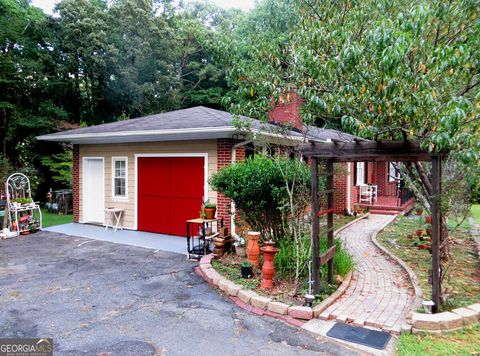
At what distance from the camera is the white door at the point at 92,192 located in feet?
35.5

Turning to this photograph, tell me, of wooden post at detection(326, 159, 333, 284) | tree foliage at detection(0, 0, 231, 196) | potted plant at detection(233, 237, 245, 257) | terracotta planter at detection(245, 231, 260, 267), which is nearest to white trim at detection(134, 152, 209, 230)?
potted plant at detection(233, 237, 245, 257)

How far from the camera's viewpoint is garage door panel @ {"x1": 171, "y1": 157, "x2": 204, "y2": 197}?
28.4ft

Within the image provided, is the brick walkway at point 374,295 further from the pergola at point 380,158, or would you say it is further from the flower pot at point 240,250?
the flower pot at point 240,250

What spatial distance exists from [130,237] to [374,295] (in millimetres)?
6220

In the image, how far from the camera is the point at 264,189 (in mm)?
6273

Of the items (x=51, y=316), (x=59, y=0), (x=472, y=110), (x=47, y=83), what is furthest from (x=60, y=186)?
(x=472, y=110)

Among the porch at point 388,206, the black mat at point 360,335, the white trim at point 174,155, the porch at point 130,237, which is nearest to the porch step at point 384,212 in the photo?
the porch at point 388,206

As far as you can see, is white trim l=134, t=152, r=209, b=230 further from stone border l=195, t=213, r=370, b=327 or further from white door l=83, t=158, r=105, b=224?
stone border l=195, t=213, r=370, b=327

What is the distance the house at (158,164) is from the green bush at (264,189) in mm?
1123

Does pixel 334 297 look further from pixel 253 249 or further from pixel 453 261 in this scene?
pixel 453 261

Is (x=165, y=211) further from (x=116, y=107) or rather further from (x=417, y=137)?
(x=116, y=107)

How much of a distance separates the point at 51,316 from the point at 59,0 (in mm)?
18411

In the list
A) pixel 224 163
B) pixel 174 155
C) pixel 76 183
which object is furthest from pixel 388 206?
pixel 76 183

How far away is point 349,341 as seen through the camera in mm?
3791
